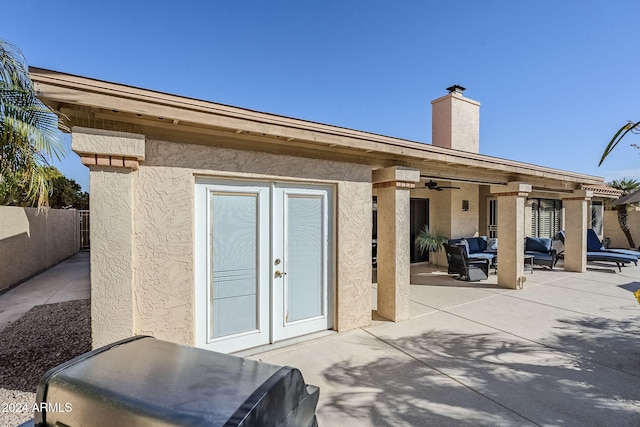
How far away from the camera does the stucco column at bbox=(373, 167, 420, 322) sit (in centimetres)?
630

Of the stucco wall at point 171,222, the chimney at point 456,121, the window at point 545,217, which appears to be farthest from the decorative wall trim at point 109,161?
the window at point 545,217

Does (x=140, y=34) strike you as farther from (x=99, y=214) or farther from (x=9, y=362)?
(x=9, y=362)

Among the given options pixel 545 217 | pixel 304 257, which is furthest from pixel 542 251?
pixel 304 257

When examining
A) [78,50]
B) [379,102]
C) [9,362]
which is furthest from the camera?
[379,102]

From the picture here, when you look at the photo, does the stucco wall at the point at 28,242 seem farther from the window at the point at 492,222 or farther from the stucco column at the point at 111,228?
the window at the point at 492,222

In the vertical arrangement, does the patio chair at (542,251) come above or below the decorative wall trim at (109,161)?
below

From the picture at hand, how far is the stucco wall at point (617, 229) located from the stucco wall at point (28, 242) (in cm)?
3032

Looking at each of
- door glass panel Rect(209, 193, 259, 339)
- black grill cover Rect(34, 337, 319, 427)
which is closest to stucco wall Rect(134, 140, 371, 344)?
door glass panel Rect(209, 193, 259, 339)

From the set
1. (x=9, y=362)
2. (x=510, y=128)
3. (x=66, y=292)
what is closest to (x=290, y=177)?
(x=9, y=362)

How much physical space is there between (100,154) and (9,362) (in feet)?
12.8

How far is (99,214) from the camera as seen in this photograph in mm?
3646

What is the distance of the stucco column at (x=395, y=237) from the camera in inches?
248

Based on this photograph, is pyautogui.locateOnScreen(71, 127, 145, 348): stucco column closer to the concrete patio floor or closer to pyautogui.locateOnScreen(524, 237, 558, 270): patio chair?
the concrete patio floor

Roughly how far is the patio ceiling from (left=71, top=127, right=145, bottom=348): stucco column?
0.87ft
